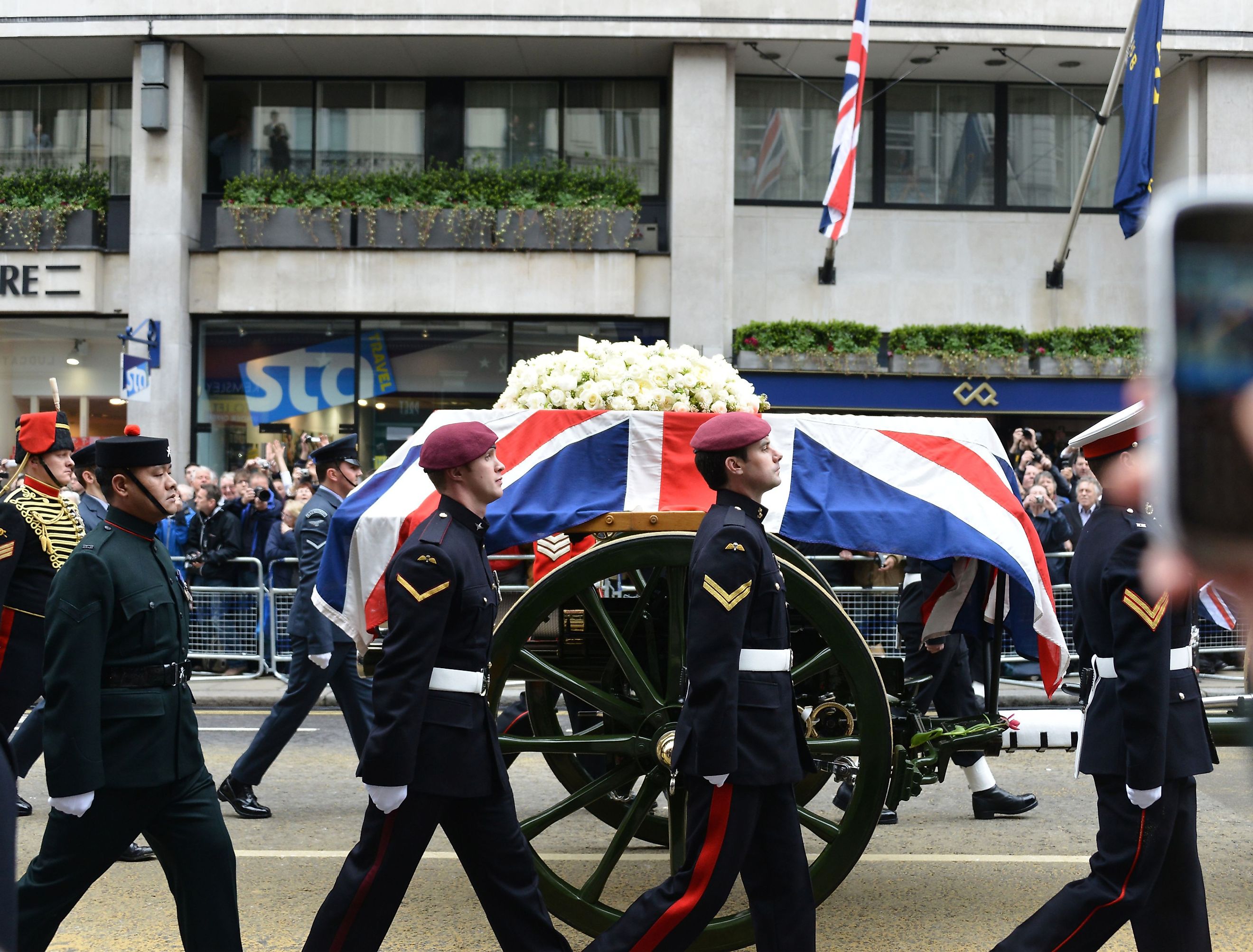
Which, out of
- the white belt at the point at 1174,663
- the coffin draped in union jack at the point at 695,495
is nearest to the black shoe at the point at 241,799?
the coffin draped in union jack at the point at 695,495

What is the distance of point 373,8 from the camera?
16328mm

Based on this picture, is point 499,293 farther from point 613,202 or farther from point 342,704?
point 342,704

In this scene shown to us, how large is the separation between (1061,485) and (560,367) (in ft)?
25.9

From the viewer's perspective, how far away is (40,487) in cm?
588

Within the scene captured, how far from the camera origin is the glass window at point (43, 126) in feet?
59.0

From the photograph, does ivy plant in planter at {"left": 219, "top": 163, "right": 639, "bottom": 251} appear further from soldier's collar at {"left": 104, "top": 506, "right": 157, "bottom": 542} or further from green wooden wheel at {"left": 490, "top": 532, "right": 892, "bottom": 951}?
soldier's collar at {"left": 104, "top": 506, "right": 157, "bottom": 542}

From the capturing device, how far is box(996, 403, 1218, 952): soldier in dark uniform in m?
3.69

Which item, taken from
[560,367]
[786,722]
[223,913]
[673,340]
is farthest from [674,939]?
[673,340]

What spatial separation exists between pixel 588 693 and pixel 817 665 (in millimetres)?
806

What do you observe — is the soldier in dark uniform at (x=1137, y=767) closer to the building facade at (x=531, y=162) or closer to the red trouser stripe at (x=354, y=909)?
the red trouser stripe at (x=354, y=909)

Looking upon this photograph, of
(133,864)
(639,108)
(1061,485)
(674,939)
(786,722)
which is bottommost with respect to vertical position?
(133,864)

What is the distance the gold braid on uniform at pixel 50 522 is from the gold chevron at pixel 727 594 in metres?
3.41

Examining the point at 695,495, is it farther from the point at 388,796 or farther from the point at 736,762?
the point at 388,796

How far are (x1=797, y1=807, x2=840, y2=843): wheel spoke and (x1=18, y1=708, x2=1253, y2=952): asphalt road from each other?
1.49ft
